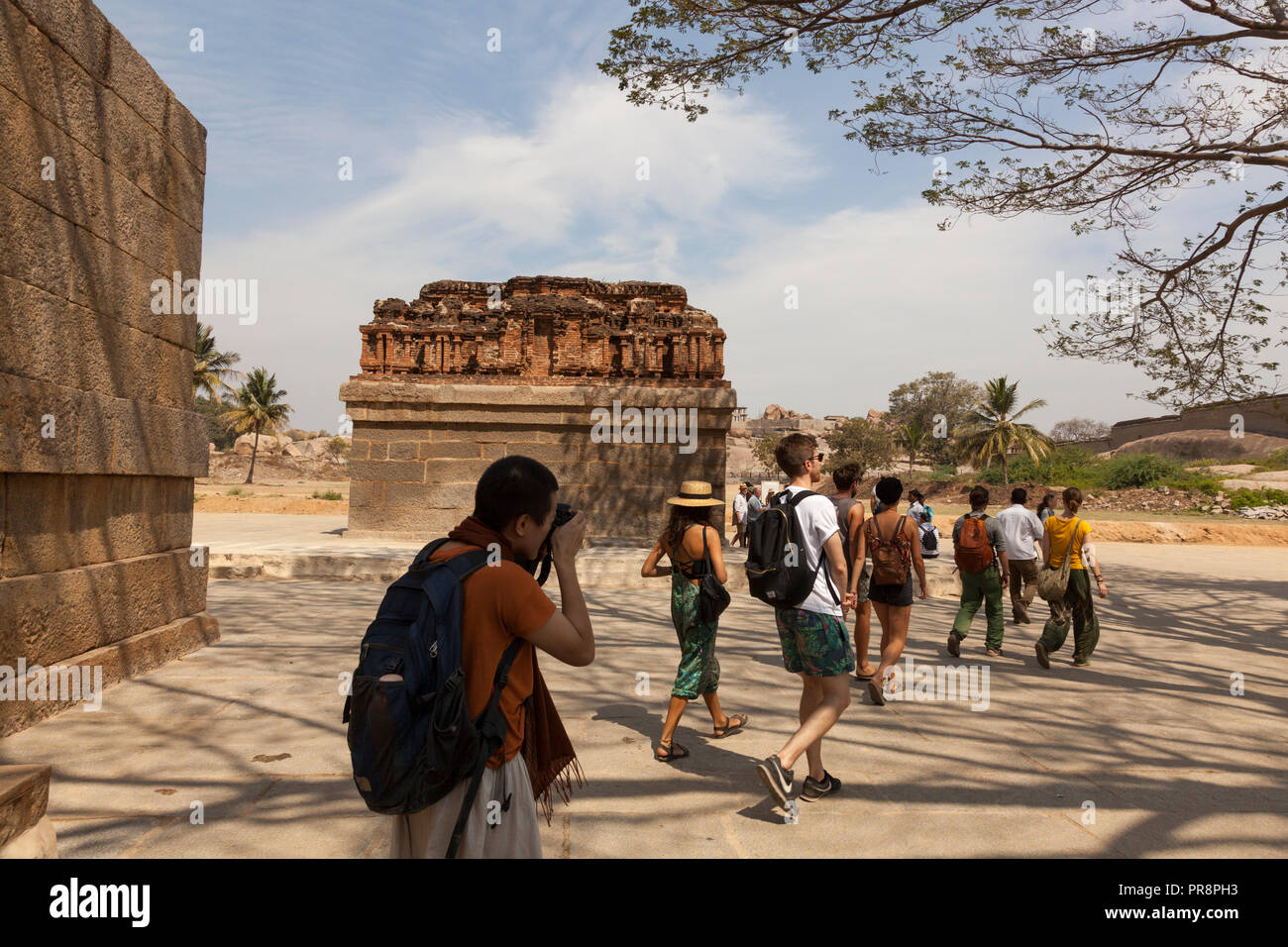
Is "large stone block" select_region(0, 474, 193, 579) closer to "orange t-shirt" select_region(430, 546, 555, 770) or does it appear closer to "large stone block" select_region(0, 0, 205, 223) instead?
"large stone block" select_region(0, 0, 205, 223)

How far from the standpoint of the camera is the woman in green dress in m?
4.18

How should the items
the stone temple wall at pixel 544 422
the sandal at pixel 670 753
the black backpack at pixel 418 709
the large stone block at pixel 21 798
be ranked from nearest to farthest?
1. the black backpack at pixel 418 709
2. the large stone block at pixel 21 798
3. the sandal at pixel 670 753
4. the stone temple wall at pixel 544 422

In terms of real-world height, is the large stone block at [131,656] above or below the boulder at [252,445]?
below

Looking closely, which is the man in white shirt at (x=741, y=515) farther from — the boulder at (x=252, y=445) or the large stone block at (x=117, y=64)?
the boulder at (x=252, y=445)

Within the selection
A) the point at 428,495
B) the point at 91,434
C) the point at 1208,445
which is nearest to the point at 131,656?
the point at 91,434

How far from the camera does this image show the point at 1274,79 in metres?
8.84

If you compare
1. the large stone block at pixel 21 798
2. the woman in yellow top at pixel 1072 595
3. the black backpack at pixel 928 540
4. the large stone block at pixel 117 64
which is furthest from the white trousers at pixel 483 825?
the black backpack at pixel 928 540

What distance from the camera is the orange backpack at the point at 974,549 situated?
276 inches

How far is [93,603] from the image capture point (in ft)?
16.5

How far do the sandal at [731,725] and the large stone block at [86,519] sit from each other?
162 inches

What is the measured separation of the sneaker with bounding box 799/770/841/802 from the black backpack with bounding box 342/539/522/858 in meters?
2.24

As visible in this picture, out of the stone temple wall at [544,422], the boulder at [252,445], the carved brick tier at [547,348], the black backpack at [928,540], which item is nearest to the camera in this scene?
the black backpack at [928,540]
